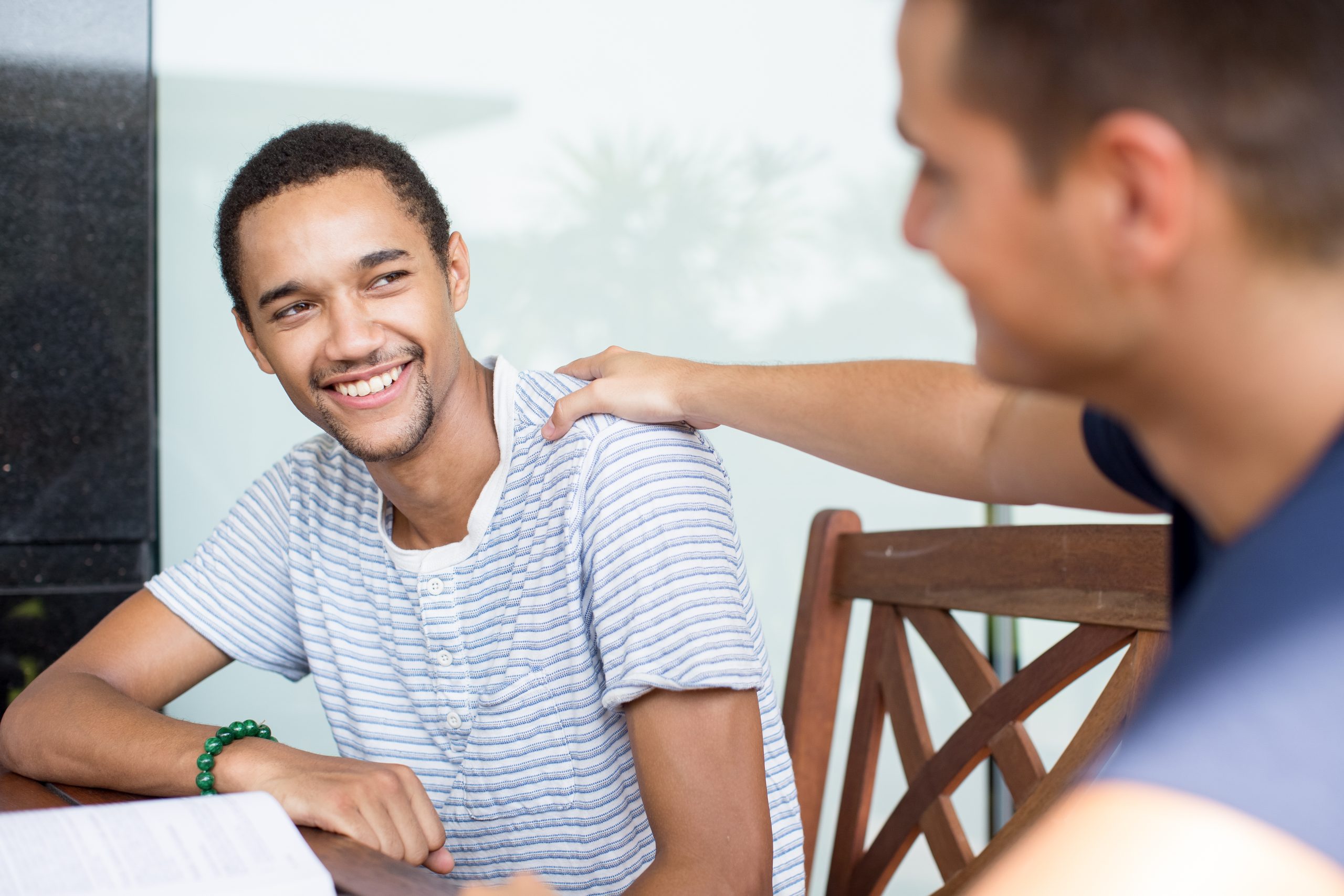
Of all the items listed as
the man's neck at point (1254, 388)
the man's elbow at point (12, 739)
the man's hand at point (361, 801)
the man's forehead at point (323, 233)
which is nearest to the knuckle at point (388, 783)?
the man's hand at point (361, 801)

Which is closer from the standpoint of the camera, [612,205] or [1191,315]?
[1191,315]

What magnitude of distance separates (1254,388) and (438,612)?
97cm

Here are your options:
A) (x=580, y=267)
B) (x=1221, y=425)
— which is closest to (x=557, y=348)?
(x=580, y=267)

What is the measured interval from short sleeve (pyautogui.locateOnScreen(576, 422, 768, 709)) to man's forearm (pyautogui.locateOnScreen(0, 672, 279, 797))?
32 centimetres

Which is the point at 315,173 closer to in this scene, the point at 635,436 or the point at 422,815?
the point at 635,436

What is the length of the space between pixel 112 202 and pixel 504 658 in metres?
1.42

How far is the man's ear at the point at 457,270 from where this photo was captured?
1.44m

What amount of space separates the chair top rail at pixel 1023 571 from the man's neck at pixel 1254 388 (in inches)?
21.8

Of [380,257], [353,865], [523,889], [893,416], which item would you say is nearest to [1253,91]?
[523,889]

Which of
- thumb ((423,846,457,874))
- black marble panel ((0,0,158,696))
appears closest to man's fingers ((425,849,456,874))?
thumb ((423,846,457,874))

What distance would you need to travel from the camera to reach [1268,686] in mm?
352

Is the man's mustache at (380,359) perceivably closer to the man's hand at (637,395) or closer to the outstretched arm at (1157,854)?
the man's hand at (637,395)

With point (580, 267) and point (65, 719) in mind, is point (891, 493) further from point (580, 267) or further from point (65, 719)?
point (65, 719)

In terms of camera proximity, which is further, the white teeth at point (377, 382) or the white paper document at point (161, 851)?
the white teeth at point (377, 382)
